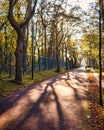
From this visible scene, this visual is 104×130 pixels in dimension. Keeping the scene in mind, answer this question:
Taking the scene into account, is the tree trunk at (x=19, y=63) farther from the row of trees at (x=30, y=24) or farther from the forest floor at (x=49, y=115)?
the forest floor at (x=49, y=115)

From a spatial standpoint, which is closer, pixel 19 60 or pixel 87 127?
pixel 87 127

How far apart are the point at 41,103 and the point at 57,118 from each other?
119 inches

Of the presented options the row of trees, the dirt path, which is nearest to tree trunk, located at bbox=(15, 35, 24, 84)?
the row of trees

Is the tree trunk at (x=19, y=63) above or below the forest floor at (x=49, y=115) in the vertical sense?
above

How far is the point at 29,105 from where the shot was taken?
12.1m

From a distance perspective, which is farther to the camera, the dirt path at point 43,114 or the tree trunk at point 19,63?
the tree trunk at point 19,63

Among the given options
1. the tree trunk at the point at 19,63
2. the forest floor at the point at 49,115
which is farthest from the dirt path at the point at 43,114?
the tree trunk at the point at 19,63

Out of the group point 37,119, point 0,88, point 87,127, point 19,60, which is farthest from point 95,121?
point 19,60

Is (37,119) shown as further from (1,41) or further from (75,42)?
(75,42)

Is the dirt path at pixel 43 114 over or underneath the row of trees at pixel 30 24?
underneath

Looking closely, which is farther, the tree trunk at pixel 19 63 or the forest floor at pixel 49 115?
the tree trunk at pixel 19 63

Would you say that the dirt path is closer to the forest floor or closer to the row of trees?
the forest floor

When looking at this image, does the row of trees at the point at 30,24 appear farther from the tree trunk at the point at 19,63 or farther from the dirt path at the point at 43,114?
the dirt path at the point at 43,114

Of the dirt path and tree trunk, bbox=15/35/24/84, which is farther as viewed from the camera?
tree trunk, bbox=15/35/24/84
